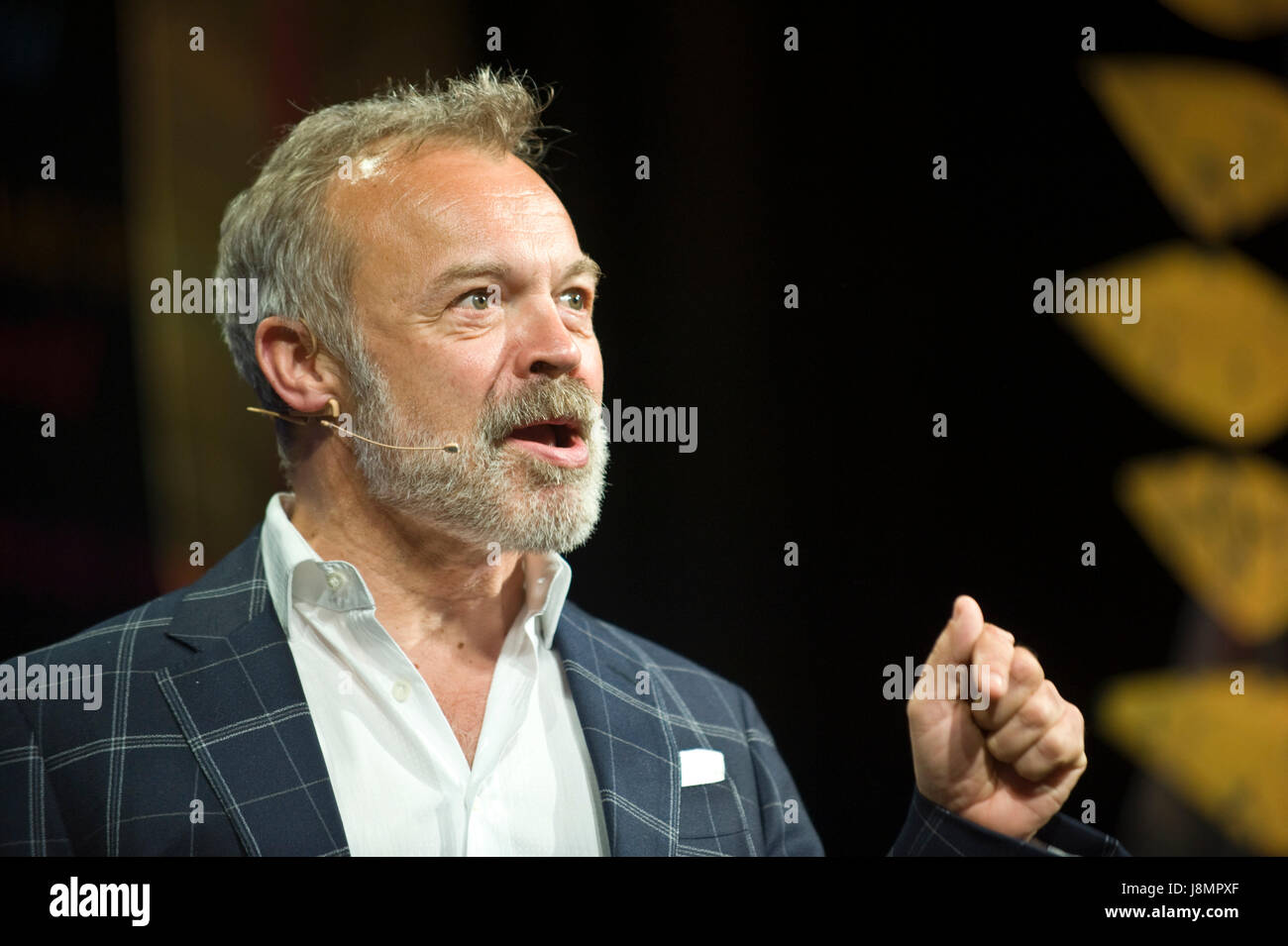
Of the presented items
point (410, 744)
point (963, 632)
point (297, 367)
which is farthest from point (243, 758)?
point (963, 632)

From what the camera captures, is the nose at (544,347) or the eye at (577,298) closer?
the nose at (544,347)

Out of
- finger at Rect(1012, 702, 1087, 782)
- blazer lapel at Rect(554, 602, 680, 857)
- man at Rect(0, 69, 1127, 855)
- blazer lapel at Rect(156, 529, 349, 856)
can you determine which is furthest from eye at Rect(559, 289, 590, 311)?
finger at Rect(1012, 702, 1087, 782)

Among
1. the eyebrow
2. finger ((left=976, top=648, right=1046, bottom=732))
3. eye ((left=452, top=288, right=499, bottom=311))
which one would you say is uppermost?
the eyebrow

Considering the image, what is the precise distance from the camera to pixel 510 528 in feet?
6.79

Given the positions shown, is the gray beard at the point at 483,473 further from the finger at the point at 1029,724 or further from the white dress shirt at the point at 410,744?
the finger at the point at 1029,724

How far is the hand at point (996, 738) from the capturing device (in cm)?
188

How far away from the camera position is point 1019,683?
190 cm

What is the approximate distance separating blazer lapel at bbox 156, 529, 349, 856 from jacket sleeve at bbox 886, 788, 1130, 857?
96 cm

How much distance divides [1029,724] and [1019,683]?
0.08 metres

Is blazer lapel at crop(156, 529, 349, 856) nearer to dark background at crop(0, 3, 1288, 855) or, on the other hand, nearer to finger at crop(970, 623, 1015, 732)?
dark background at crop(0, 3, 1288, 855)

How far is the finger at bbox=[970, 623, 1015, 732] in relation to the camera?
1.86m

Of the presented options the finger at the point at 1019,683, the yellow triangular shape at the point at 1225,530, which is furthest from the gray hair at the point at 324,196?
the yellow triangular shape at the point at 1225,530

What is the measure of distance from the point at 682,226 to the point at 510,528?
706 mm

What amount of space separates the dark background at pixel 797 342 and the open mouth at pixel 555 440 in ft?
0.63
